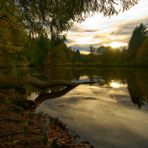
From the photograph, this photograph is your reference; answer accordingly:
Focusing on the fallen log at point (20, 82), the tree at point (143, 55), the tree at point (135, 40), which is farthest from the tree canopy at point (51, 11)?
the tree at point (135, 40)

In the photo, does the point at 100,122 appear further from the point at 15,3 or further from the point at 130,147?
the point at 15,3

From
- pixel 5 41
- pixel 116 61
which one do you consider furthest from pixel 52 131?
pixel 116 61

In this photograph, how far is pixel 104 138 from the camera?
32.0 feet

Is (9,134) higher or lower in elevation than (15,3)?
lower

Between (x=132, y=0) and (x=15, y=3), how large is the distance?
5.86 meters

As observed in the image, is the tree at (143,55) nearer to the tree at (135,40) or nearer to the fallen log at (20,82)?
the tree at (135,40)

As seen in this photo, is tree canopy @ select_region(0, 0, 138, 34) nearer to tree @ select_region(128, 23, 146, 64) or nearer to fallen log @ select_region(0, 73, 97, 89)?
fallen log @ select_region(0, 73, 97, 89)

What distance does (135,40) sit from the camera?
9838 cm

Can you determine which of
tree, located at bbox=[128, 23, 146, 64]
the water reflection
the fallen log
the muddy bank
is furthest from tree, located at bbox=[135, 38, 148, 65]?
the muddy bank

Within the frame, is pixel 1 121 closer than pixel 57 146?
No

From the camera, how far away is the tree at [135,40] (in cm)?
9662

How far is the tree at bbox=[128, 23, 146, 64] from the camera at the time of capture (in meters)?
96.6

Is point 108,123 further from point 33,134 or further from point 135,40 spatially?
point 135,40

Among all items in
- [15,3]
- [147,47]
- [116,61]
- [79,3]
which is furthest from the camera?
[116,61]
